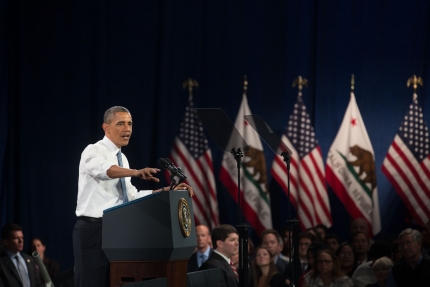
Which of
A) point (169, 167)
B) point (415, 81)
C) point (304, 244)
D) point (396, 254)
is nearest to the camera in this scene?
point (169, 167)

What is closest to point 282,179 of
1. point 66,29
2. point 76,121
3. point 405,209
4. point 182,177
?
point 405,209

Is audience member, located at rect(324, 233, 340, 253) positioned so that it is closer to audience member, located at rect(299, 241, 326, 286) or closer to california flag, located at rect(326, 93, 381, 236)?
audience member, located at rect(299, 241, 326, 286)

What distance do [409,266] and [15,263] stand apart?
148 inches

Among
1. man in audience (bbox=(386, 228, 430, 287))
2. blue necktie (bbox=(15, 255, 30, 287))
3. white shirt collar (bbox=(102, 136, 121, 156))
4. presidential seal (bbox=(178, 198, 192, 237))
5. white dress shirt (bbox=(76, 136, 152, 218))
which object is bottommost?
blue necktie (bbox=(15, 255, 30, 287))

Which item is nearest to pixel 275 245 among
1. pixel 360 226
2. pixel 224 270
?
pixel 224 270

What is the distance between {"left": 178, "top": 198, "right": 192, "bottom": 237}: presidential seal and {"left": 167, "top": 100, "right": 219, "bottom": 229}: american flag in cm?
631

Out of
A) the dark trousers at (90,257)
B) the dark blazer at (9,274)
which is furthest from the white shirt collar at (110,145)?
the dark blazer at (9,274)

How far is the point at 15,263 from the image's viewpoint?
7172 millimetres

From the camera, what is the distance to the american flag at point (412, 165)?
32.5 feet

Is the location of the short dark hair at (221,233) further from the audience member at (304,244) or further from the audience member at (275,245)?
the audience member at (304,244)

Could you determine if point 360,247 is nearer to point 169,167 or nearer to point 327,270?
point 327,270

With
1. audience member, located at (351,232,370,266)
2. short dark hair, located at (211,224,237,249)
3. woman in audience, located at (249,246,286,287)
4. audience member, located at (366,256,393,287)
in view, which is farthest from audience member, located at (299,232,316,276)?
short dark hair, located at (211,224,237,249)

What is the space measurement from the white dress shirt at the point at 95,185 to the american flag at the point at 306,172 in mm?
6242

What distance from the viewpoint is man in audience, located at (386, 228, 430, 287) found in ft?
19.3
